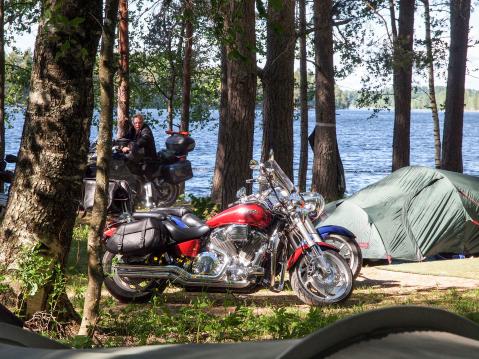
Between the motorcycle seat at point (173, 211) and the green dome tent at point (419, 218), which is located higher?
the motorcycle seat at point (173, 211)

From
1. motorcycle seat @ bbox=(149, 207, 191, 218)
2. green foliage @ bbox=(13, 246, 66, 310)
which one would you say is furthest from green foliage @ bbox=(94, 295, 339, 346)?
motorcycle seat @ bbox=(149, 207, 191, 218)

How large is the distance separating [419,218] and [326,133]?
5798 mm

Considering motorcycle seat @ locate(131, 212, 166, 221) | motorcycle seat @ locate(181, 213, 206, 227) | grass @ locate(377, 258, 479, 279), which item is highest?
motorcycle seat @ locate(131, 212, 166, 221)

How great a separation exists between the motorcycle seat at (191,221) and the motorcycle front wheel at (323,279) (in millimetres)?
914

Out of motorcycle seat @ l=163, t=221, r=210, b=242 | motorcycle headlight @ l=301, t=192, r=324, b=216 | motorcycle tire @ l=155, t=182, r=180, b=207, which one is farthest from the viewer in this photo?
motorcycle tire @ l=155, t=182, r=180, b=207

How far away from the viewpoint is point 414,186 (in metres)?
11.1

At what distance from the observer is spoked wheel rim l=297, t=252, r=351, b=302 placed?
286 inches

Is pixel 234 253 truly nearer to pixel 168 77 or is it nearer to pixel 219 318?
pixel 219 318

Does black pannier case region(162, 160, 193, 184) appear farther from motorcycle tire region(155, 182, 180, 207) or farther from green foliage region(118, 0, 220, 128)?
green foliage region(118, 0, 220, 128)

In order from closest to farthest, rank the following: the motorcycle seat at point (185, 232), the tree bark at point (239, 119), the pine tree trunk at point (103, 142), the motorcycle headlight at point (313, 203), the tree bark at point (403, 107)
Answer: the pine tree trunk at point (103, 142), the motorcycle seat at point (185, 232), the motorcycle headlight at point (313, 203), the tree bark at point (239, 119), the tree bark at point (403, 107)

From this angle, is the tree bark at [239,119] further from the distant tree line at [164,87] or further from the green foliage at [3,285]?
the green foliage at [3,285]

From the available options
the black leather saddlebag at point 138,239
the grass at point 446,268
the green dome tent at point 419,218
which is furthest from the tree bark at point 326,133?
the black leather saddlebag at point 138,239

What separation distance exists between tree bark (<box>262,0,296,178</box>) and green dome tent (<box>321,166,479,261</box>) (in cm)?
172

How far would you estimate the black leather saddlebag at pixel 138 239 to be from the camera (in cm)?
718
